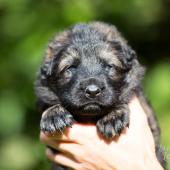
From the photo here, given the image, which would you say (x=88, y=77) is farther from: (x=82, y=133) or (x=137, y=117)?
(x=137, y=117)

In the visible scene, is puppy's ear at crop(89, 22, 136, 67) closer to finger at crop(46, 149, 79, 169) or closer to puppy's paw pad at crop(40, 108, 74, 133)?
puppy's paw pad at crop(40, 108, 74, 133)

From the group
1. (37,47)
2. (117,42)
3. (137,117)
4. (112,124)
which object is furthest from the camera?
(37,47)

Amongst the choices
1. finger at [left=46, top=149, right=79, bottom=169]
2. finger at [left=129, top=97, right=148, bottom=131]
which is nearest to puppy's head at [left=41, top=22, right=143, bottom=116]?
finger at [left=129, top=97, right=148, bottom=131]

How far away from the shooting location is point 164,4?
28.6 feet

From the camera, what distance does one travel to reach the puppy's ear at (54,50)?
5598 mm

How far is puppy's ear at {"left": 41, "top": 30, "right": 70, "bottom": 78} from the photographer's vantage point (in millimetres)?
5598

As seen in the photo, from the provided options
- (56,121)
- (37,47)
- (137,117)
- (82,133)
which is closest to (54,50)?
(56,121)

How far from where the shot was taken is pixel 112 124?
5344 mm

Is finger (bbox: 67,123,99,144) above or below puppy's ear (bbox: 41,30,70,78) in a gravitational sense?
below

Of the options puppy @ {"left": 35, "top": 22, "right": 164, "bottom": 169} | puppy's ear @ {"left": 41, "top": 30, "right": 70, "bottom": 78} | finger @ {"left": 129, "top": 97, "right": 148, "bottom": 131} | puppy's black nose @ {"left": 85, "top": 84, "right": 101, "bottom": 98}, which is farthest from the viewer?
puppy's ear @ {"left": 41, "top": 30, "right": 70, "bottom": 78}

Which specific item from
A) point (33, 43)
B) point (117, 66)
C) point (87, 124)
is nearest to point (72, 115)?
point (87, 124)

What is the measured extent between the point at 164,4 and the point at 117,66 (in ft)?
11.1

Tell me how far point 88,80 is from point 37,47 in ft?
8.58

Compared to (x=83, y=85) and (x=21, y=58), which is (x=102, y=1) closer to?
(x=21, y=58)
